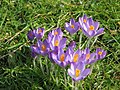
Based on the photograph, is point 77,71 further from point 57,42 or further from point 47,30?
point 47,30

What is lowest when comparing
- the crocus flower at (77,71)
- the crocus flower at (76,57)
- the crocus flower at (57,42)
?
the crocus flower at (77,71)

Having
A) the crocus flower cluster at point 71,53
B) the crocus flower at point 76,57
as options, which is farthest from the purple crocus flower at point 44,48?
the crocus flower at point 76,57

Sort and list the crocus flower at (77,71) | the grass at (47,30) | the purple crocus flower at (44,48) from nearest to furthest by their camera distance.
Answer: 1. the crocus flower at (77,71)
2. the purple crocus flower at (44,48)
3. the grass at (47,30)

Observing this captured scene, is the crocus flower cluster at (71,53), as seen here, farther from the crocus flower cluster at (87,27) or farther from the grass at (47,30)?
the grass at (47,30)

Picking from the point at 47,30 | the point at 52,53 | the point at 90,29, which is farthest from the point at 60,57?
the point at 47,30

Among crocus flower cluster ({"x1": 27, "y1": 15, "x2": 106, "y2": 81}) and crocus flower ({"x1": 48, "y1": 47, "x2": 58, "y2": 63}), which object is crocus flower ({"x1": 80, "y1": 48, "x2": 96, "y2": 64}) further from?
crocus flower ({"x1": 48, "y1": 47, "x2": 58, "y2": 63})

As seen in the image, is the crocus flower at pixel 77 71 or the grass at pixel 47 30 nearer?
the crocus flower at pixel 77 71

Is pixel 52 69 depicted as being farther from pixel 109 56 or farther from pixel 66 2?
pixel 66 2

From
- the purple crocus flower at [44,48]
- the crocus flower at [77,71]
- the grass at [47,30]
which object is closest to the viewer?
the crocus flower at [77,71]
